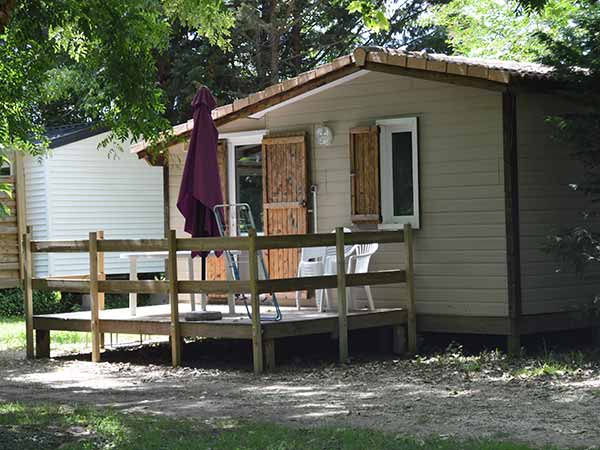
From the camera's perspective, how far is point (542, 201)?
35.5 feet

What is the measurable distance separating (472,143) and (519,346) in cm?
209

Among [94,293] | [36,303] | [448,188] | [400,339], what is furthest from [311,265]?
[36,303]

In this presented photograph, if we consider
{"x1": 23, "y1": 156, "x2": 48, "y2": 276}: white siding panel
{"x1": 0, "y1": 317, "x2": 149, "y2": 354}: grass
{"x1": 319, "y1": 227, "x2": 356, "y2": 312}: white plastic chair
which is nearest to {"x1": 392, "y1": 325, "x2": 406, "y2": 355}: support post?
{"x1": 319, "y1": 227, "x2": 356, "y2": 312}: white plastic chair

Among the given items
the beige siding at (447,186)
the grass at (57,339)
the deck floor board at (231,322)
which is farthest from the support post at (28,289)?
the beige siding at (447,186)

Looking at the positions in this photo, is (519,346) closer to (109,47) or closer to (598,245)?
(598,245)

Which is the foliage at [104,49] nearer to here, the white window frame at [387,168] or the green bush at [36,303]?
the white window frame at [387,168]

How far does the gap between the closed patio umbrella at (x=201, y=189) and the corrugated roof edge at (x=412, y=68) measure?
1.32 metres

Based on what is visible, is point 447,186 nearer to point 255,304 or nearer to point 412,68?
point 412,68

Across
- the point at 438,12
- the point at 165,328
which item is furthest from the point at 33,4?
the point at 438,12

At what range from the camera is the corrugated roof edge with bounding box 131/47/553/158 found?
10156 mm

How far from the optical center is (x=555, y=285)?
428 inches

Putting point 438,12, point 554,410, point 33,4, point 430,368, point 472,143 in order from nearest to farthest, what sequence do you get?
point 554,410
point 33,4
point 430,368
point 472,143
point 438,12

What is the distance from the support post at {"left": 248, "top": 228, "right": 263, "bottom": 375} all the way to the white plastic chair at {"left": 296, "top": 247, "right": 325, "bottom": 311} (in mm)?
1499

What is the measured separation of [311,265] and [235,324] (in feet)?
4.81
